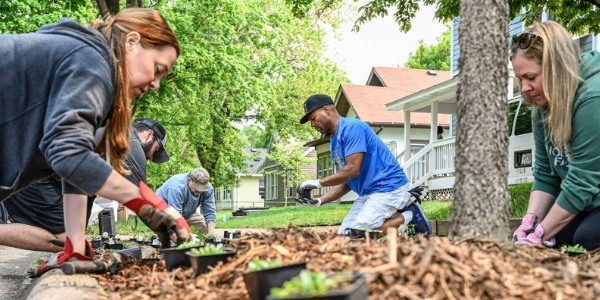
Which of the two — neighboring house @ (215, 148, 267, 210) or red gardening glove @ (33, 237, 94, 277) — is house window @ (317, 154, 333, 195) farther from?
red gardening glove @ (33, 237, 94, 277)

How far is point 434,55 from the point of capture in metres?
60.1

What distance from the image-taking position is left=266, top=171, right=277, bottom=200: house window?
54.6 m

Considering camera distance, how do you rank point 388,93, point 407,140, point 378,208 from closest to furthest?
point 378,208, point 407,140, point 388,93

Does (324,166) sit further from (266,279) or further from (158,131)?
(266,279)

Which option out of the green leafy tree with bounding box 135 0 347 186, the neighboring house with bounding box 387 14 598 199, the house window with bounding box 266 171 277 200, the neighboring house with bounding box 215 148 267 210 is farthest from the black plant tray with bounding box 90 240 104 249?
the neighboring house with bounding box 215 148 267 210

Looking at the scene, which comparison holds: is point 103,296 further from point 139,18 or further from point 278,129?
point 278,129

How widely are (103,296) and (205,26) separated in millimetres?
18726

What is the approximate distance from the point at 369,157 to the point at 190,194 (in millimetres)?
3244

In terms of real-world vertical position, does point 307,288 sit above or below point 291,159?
below

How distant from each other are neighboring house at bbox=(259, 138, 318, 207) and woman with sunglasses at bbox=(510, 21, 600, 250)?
4045 centimetres

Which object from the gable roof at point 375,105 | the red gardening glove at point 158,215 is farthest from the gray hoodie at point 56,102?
the gable roof at point 375,105

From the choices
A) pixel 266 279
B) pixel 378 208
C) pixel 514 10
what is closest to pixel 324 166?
pixel 514 10

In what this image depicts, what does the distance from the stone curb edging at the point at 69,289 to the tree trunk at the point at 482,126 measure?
5.78ft

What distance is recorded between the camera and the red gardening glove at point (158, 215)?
9.84 feet
